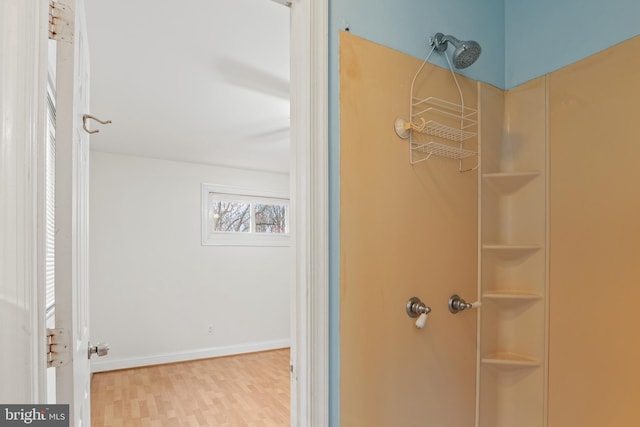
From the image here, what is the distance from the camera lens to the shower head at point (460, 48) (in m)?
1.34

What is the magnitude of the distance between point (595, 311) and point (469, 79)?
1.05 meters

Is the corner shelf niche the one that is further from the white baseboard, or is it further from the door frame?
the white baseboard

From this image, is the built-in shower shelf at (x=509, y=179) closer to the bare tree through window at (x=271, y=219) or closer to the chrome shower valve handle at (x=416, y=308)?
the chrome shower valve handle at (x=416, y=308)

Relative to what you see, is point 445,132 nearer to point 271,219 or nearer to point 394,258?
point 394,258

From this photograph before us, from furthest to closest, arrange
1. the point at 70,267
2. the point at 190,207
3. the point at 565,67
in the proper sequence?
the point at 190,207 < the point at 565,67 < the point at 70,267

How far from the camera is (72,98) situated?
0.88 meters

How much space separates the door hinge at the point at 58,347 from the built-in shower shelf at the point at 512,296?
1510 millimetres

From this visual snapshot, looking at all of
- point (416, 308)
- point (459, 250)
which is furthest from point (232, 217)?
point (416, 308)

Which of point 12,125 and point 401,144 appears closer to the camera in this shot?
point 12,125

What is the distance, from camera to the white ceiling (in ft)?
5.60

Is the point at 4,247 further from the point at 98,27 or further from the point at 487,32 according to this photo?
the point at 487,32

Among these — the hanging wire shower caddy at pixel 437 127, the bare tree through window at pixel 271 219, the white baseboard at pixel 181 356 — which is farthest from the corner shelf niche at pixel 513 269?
the bare tree through window at pixel 271 219

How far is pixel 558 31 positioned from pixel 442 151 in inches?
29.7

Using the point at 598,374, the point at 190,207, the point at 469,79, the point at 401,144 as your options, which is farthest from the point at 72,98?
the point at 190,207
